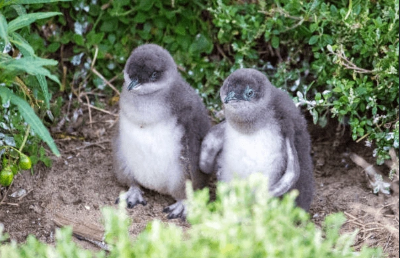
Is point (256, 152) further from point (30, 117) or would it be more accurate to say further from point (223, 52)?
point (223, 52)

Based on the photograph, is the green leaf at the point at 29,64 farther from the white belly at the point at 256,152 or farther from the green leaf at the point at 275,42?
the green leaf at the point at 275,42

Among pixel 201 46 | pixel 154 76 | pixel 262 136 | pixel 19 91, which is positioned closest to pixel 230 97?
pixel 262 136

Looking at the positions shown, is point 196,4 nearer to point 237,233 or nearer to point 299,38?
point 299,38

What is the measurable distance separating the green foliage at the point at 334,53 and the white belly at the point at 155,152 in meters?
0.98

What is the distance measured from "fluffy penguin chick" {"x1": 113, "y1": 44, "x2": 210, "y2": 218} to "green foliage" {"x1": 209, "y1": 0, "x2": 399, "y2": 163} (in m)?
0.85

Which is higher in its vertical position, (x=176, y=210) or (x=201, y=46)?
(x=201, y=46)

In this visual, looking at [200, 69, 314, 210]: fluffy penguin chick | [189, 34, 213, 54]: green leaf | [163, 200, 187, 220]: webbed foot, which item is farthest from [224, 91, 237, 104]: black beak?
[189, 34, 213, 54]: green leaf

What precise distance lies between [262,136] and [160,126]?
2.22ft

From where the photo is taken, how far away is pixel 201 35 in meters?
6.09

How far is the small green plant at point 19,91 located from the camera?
12.0 feet

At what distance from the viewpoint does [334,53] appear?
5141mm

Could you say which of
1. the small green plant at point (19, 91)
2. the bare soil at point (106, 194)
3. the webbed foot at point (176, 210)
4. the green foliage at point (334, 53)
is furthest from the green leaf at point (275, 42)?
the small green plant at point (19, 91)

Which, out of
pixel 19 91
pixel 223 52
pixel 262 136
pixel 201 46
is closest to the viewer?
pixel 262 136

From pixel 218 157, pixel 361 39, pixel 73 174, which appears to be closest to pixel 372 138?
pixel 361 39
